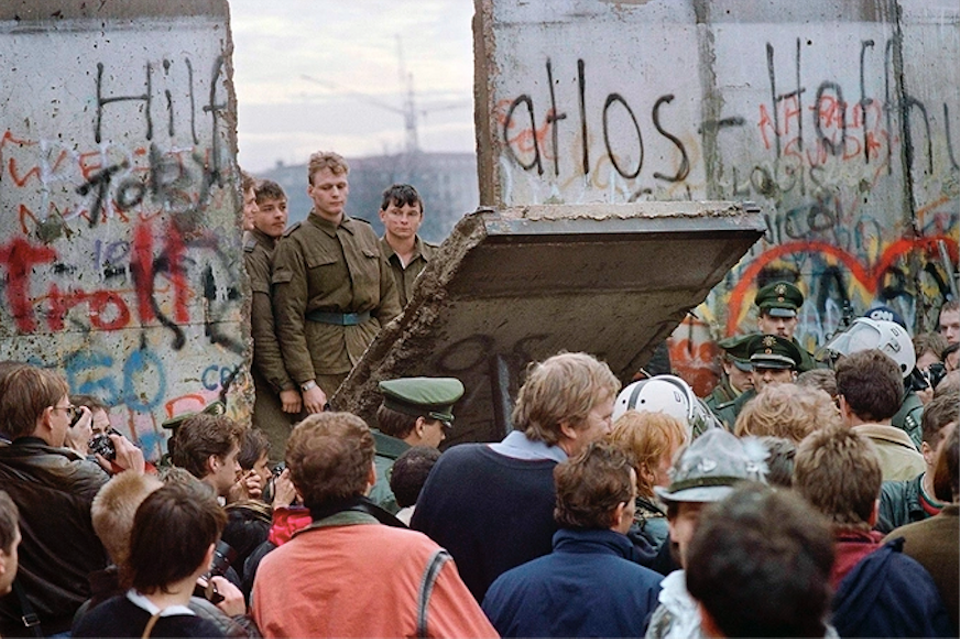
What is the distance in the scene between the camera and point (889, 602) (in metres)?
3.74

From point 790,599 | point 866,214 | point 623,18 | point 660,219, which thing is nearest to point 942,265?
point 866,214

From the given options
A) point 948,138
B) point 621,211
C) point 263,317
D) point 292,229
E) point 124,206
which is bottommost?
point 263,317

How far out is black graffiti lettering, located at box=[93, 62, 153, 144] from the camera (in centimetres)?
938

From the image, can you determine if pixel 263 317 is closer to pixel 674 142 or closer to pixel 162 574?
pixel 674 142

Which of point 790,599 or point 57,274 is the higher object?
point 57,274

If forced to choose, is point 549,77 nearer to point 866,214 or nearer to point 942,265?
point 866,214

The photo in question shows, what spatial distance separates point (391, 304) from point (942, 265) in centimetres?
456

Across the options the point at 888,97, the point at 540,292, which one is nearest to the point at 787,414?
the point at 540,292

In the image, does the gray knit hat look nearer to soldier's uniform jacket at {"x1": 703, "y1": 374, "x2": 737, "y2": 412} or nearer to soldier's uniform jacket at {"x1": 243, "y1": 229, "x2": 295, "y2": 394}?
soldier's uniform jacket at {"x1": 703, "y1": 374, "x2": 737, "y2": 412}

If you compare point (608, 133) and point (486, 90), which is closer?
point (486, 90)

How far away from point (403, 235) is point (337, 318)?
0.74 m

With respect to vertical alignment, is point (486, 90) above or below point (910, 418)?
above

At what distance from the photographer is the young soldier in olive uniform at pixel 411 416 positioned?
6047mm

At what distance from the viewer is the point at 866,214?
1134cm
